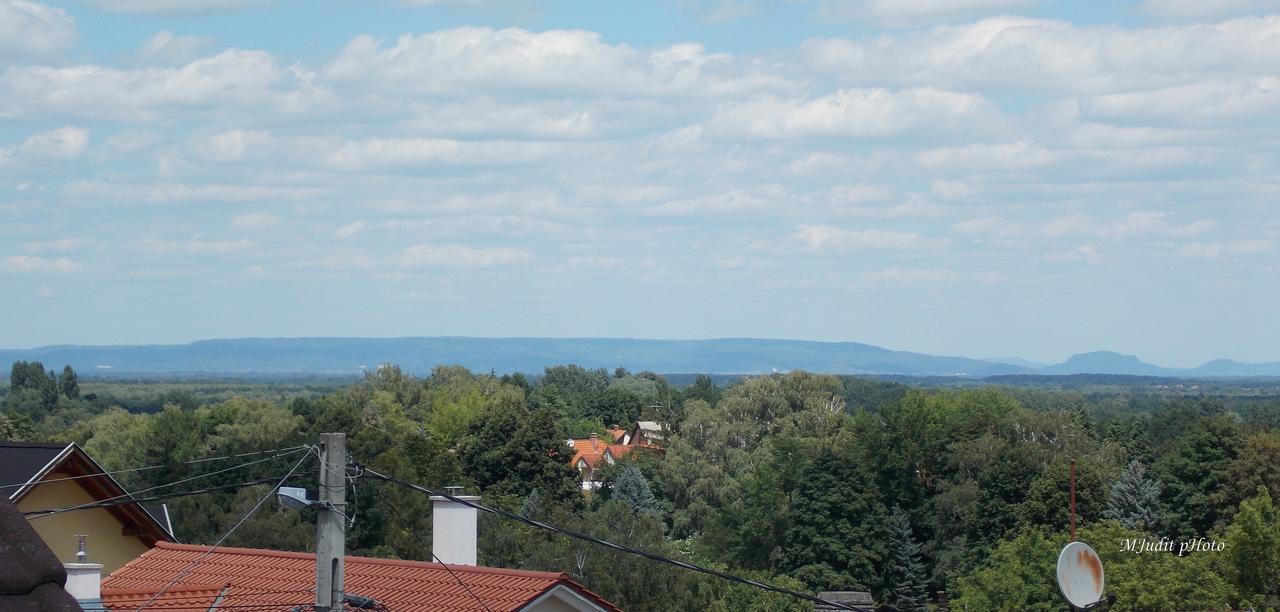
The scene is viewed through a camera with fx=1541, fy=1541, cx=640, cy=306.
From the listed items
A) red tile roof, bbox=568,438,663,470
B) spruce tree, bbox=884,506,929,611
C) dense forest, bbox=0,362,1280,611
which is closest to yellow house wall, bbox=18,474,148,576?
dense forest, bbox=0,362,1280,611

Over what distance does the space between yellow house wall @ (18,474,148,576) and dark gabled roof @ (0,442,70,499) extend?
28 centimetres

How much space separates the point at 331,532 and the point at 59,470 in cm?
1076

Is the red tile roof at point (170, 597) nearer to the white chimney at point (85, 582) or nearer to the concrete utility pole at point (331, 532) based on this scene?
the white chimney at point (85, 582)

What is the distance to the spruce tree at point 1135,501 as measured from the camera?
77.3 meters

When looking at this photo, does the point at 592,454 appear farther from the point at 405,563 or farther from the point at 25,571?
the point at 25,571

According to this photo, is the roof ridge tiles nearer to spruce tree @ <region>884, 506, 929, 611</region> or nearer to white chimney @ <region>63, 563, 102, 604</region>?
white chimney @ <region>63, 563, 102, 604</region>

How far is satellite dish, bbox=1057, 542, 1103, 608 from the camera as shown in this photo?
17.7m

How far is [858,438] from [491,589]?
72.7 meters

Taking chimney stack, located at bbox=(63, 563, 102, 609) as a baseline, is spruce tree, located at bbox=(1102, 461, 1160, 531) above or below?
below

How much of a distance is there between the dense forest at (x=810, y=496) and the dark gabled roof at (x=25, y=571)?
41.9 meters

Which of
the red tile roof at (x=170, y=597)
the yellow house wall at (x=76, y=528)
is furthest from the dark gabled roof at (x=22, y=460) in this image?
the red tile roof at (x=170, y=597)

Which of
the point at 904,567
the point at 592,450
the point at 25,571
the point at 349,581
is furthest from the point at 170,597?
the point at 592,450

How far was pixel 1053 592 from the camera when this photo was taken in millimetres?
60125

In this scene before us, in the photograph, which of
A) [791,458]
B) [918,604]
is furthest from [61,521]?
[791,458]
